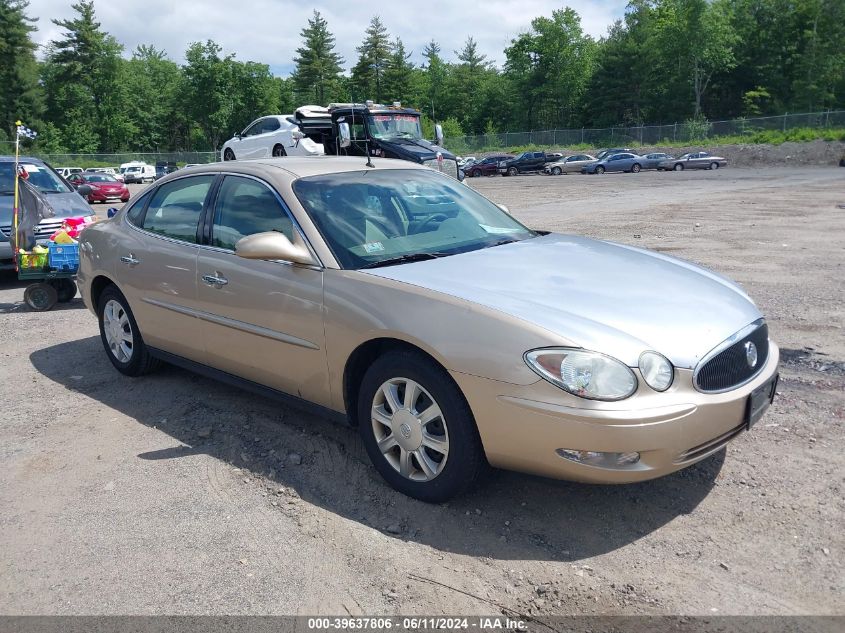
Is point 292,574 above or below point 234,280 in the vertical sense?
below

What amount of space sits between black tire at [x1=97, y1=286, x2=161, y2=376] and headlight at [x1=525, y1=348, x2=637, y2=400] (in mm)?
3569

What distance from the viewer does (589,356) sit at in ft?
9.81

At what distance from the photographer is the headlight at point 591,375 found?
2969 millimetres

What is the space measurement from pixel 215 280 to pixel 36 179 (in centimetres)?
756

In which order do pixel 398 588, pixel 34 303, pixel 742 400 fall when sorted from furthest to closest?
pixel 34 303, pixel 742 400, pixel 398 588

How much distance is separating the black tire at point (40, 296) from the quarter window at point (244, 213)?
4.56m

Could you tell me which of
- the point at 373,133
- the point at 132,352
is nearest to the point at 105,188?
the point at 373,133

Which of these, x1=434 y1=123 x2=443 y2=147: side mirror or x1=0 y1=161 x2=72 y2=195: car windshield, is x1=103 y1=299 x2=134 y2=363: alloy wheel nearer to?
x1=0 y1=161 x2=72 y2=195: car windshield

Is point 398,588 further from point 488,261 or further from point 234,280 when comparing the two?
point 234,280

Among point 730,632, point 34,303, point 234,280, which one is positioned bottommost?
point 730,632

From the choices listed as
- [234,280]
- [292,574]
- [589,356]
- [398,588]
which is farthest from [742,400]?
[234,280]

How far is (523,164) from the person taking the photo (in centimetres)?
5294

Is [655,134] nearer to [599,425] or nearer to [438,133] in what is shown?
[438,133]

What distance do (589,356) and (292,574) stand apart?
155cm
